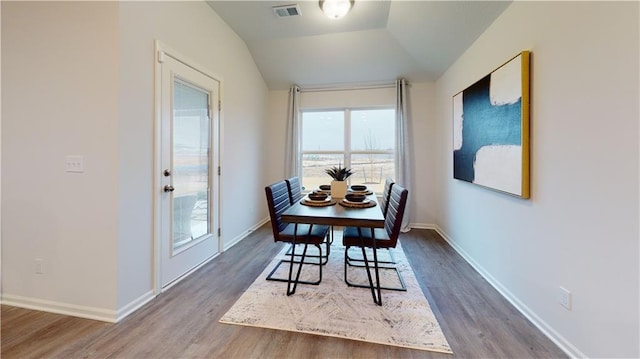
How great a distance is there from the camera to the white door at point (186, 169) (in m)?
2.31

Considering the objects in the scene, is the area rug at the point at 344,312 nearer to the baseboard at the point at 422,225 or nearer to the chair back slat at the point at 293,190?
the chair back slat at the point at 293,190

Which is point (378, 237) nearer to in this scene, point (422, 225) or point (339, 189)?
point (339, 189)

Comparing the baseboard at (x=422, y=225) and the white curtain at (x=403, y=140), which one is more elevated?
the white curtain at (x=403, y=140)

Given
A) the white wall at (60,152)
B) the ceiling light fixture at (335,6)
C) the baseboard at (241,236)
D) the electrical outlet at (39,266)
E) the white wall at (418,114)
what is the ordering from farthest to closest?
the white wall at (418,114) → the baseboard at (241,236) → the ceiling light fixture at (335,6) → the electrical outlet at (39,266) → the white wall at (60,152)

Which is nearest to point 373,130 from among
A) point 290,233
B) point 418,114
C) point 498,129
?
point 418,114

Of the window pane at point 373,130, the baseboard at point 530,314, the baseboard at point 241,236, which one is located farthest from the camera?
the window pane at point 373,130

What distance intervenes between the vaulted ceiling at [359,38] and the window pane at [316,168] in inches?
49.7

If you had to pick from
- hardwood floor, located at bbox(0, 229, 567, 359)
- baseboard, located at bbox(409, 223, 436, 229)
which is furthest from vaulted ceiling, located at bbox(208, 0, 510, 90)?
hardwood floor, located at bbox(0, 229, 567, 359)

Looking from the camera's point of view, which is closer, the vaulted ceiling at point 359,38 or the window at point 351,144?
the vaulted ceiling at point 359,38

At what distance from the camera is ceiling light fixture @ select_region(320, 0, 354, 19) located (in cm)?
273

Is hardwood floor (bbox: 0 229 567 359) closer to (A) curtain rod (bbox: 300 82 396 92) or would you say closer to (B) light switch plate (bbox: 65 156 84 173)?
(B) light switch plate (bbox: 65 156 84 173)

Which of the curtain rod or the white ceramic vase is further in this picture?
the curtain rod

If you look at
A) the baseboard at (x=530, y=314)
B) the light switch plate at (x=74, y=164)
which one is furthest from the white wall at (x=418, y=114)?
the light switch plate at (x=74, y=164)

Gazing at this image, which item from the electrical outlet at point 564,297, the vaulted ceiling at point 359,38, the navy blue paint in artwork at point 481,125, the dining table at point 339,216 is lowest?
the electrical outlet at point 564,297
